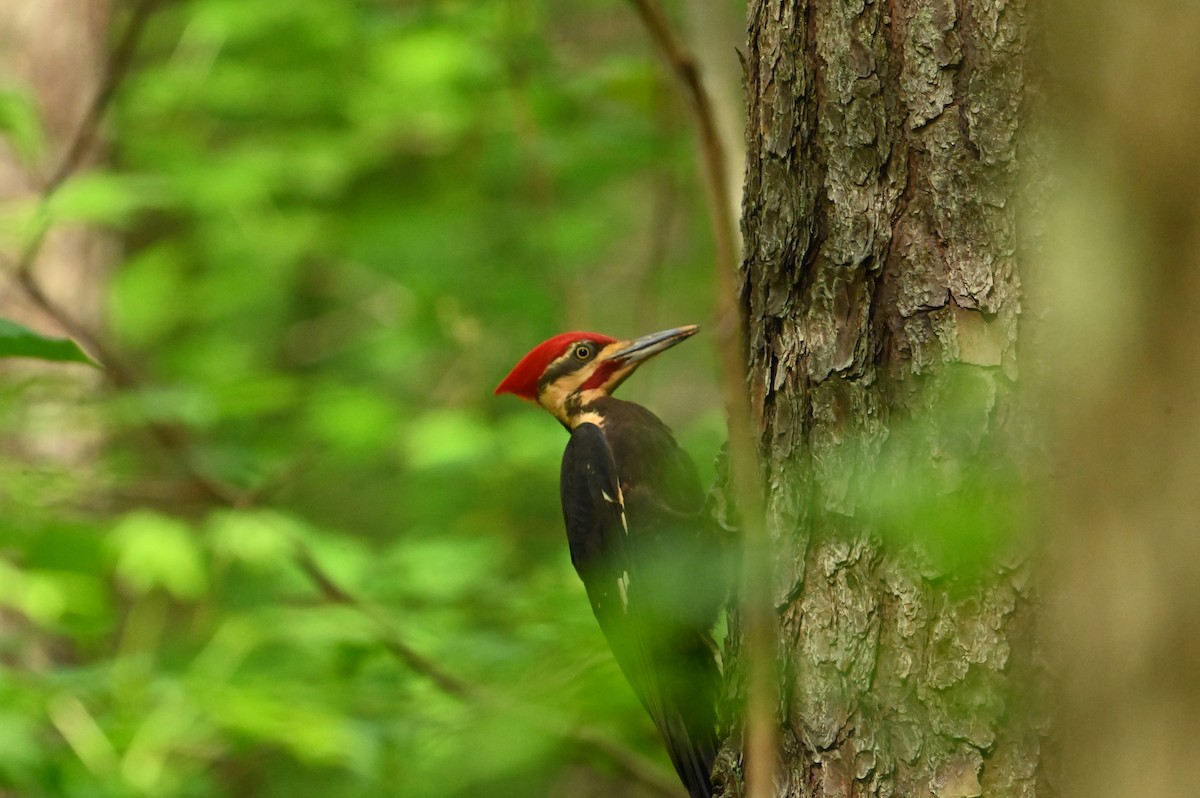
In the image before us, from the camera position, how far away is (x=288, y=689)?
9.68ft

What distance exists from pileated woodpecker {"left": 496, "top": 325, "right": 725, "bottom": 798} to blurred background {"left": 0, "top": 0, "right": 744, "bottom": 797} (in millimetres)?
122

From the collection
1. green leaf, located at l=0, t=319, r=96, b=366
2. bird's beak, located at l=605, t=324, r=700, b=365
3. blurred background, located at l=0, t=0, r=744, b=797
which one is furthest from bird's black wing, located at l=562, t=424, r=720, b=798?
green leaf, located at l=0, t=319, r=96, b=366

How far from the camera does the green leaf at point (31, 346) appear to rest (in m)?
1.39

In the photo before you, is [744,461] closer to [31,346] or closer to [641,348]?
[31,346]

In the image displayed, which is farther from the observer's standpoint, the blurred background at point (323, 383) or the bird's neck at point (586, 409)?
the bird's neck at point (586, 409)

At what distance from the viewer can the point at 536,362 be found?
11.1 ft

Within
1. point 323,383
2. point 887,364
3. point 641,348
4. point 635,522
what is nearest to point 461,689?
point 635,522

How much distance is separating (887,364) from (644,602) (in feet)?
2.68

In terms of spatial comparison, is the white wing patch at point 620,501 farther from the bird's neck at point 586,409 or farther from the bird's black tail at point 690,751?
the bird's black tail at point 690,751

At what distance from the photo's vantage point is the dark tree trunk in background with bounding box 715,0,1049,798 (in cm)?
145

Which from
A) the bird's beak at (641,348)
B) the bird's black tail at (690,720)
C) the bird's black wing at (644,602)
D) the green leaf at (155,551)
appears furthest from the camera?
the green leaf at (155,551)

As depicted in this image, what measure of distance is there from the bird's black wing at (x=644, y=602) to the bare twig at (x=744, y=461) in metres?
0.30

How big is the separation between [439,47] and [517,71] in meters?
0.33

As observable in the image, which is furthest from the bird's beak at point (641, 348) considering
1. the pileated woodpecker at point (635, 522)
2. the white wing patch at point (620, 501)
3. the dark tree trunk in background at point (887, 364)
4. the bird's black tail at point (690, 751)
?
the dark tree trunk in background at point (887, 364)
